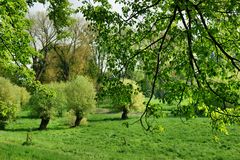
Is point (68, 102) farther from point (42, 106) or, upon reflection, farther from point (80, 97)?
point (42, 106)

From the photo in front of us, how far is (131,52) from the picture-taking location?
12.4m

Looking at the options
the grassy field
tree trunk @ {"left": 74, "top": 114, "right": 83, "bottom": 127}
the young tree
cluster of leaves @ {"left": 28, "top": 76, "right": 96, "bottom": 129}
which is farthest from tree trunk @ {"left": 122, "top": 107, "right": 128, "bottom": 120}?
tree trunk @ {"left": 74, "top": 114, "right": 83, "bottom": 127}

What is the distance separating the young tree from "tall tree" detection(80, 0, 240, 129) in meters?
33.9

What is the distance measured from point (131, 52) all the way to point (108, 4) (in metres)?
1.80

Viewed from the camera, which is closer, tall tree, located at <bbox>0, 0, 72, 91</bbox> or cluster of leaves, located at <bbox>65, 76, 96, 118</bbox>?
tall tree, located at <bbox>0, 0, 72, 91</bbox>

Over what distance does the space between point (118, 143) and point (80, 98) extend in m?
16.2

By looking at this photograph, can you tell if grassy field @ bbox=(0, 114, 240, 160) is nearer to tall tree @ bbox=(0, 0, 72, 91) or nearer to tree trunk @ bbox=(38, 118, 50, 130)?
tree trunk @ bbox=(38, 118, 50, 130)

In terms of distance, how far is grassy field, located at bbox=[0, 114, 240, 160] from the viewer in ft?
84.2

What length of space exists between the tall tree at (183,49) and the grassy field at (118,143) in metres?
9.72

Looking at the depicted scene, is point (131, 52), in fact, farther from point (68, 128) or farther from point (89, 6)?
point (68, 128)

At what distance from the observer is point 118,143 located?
109 ft

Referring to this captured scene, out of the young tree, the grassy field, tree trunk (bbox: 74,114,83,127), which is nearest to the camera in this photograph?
the grassy field

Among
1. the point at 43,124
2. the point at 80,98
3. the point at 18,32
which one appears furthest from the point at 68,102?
the point at 18,32

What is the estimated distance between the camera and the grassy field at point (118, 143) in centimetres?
2567
